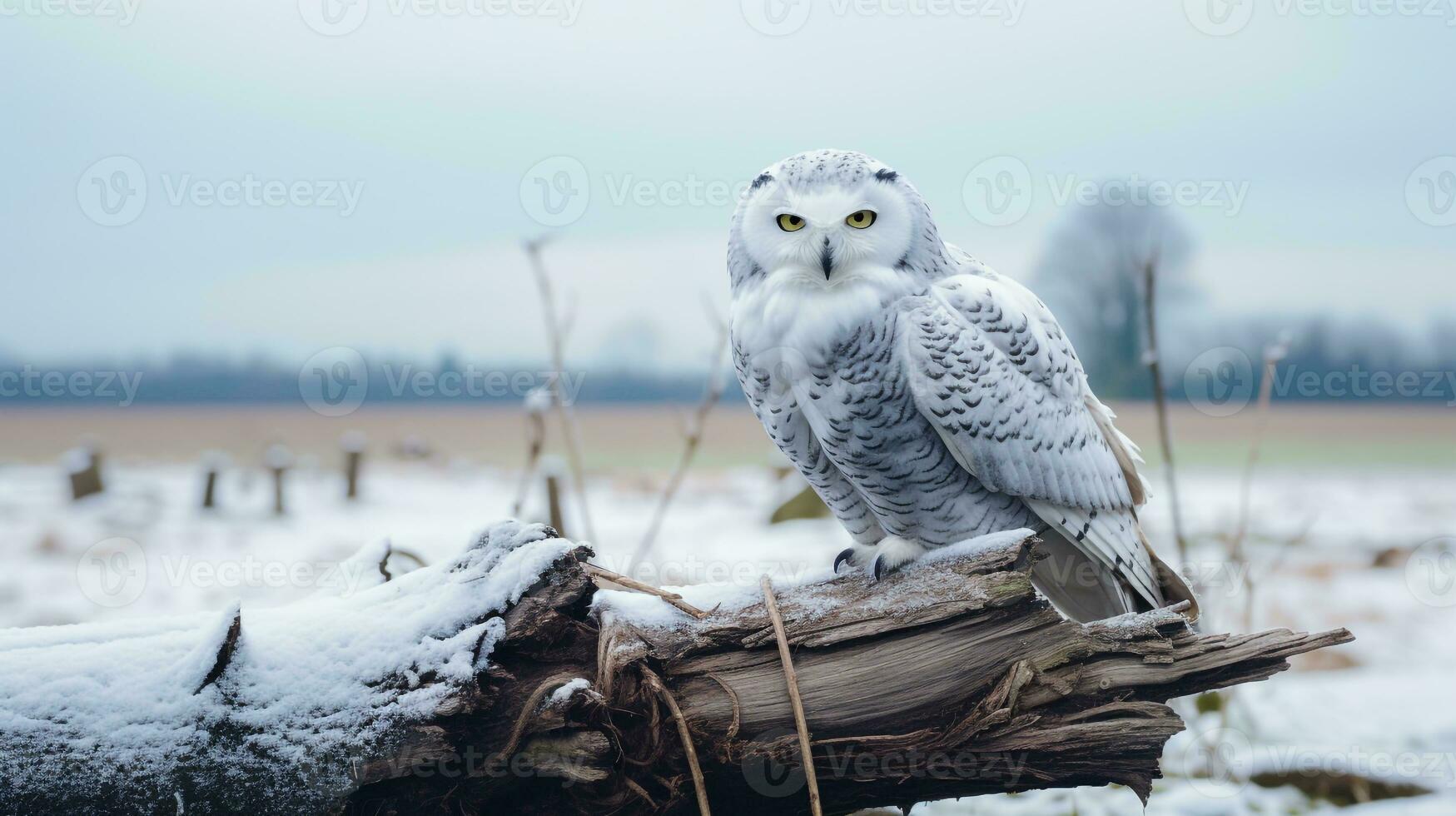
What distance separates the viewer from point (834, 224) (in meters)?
1.28

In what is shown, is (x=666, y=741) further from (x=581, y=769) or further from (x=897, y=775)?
(x=897, y=775)

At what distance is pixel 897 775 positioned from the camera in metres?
1.16

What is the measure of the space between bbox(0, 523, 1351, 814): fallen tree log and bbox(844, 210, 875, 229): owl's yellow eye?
0.50m

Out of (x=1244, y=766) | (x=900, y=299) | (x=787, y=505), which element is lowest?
(x=1244, y=766)

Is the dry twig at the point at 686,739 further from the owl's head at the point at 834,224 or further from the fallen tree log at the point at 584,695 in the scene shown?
the owl's head at the point at 834,224

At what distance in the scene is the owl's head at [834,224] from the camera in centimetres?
128

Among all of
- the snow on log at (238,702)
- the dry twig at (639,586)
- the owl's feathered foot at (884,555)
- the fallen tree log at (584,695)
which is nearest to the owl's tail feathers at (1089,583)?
the owl's feathered foot at (884,555)

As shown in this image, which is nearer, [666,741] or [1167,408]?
[666,741]

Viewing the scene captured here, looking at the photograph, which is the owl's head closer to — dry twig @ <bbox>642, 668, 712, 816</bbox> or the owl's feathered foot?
the owl's feathered foot

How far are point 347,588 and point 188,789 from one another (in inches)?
15.0

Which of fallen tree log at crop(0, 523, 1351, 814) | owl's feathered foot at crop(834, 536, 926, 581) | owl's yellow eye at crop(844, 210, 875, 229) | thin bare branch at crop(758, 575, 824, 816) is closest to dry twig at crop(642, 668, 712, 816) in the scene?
fallen tree log at crop(0, 523, 1351, 814)

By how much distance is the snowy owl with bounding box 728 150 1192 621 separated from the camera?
132 cm

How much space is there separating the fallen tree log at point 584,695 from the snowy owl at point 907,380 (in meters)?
0.21

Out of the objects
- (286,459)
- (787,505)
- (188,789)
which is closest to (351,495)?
(286,459)
